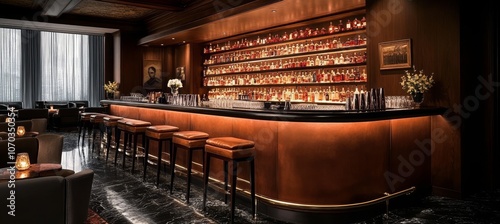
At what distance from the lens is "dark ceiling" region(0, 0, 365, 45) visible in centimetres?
608

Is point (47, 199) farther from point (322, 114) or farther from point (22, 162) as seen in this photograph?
point (322, 114)

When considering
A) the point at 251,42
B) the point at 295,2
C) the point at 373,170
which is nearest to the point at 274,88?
the point at 251,42

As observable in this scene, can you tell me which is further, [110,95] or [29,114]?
[110,95]

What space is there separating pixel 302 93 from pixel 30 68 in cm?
1022

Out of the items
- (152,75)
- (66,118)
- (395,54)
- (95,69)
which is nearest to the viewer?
(395,54)

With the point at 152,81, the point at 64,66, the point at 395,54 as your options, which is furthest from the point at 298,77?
the point at 64,66

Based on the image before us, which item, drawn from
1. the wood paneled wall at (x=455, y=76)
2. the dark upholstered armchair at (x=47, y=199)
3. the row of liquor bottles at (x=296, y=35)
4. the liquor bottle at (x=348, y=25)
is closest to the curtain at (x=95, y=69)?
the row of liquor bottles at (x=296, y=35)

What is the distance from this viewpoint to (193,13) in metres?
8.43

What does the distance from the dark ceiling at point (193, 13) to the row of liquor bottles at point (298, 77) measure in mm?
1022

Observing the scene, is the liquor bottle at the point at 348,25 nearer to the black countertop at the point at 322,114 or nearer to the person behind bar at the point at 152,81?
the black countertop at the point at 322,114

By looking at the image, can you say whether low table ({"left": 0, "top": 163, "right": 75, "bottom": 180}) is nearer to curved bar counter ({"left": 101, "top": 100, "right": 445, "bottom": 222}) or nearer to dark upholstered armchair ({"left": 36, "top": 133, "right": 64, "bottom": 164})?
dark upholstered armchair ({"left": 36, "top": 133, "right": 64, "bottom": 164})

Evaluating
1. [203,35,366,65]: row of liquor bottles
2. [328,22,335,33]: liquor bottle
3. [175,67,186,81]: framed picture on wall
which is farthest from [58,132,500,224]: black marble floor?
[175,67,186,81]: framed picture on wall

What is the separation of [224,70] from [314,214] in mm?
6258

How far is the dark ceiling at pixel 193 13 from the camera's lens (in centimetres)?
608
